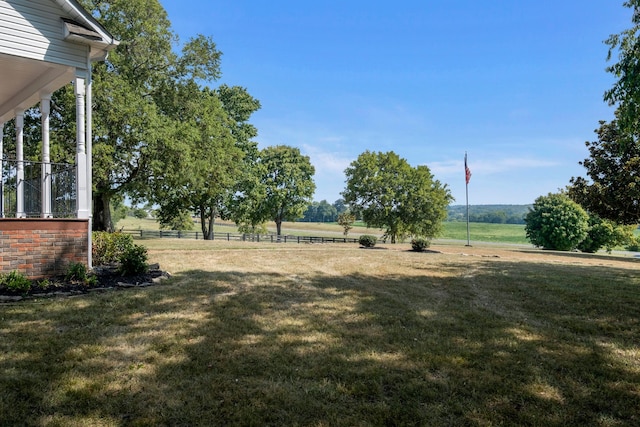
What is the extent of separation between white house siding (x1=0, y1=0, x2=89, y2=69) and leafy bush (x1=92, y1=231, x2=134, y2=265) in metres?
4.34

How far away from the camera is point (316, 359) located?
4207 millimetres

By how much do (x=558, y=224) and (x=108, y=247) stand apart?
5688cm

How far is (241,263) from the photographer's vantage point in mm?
12086

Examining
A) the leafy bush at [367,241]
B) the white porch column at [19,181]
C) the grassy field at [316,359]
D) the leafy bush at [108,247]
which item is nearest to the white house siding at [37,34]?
the white porch column at [19,181]

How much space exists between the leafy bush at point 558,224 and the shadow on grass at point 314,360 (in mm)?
51119

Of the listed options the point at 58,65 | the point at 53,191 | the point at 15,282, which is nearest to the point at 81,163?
the point at 53,191

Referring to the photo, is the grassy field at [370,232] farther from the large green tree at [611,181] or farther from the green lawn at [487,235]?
the large green tree at [611,181]

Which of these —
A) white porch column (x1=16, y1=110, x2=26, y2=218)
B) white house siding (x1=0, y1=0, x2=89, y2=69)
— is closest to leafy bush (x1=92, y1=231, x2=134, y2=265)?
white porch column (x1=16, y1=110, x2=26, y2=218)

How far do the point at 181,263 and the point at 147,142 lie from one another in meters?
9.33

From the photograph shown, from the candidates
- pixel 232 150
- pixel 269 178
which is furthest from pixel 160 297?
pixel 269 178

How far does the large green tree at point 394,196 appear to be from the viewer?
127 ft

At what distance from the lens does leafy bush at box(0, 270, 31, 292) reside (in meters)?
6.63

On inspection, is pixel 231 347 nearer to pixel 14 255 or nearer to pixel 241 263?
pixel 14 255

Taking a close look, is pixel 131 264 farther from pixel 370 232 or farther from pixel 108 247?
pixel 370 232
